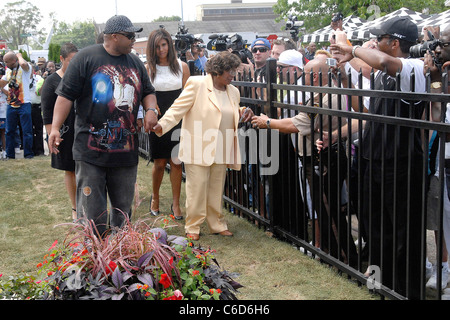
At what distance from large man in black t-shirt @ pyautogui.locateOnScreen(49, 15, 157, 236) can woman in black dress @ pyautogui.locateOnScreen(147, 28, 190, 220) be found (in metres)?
1.76

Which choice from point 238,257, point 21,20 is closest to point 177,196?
point 238,257

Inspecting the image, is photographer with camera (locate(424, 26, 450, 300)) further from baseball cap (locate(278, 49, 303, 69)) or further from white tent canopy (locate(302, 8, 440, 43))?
white tent canopy (locate(302, 8, 440, 43))

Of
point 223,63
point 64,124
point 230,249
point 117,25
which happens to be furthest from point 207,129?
point 64,124

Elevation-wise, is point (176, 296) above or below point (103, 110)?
below

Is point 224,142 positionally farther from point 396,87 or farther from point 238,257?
point 396,87

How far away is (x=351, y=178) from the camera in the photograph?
4.45 metres

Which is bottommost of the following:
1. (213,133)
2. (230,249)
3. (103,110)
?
(230,249)

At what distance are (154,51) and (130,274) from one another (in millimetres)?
4352

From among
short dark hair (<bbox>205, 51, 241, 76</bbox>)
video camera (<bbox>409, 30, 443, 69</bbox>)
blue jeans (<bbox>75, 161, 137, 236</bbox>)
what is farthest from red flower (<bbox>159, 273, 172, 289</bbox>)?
short dark hair (<bbox>205, 51, 241, 76</bbox>)

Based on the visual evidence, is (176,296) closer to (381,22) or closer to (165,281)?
(165,281)

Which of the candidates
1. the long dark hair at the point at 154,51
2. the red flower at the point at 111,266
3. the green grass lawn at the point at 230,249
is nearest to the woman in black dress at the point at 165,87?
the long dark hair at the point at 154,51

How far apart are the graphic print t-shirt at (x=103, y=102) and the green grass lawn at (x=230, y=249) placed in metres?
0.63

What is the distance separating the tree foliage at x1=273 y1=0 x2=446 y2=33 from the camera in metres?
26.5

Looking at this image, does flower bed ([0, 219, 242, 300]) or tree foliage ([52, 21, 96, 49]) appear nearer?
flower bed ([0, 219, 242, 300])
